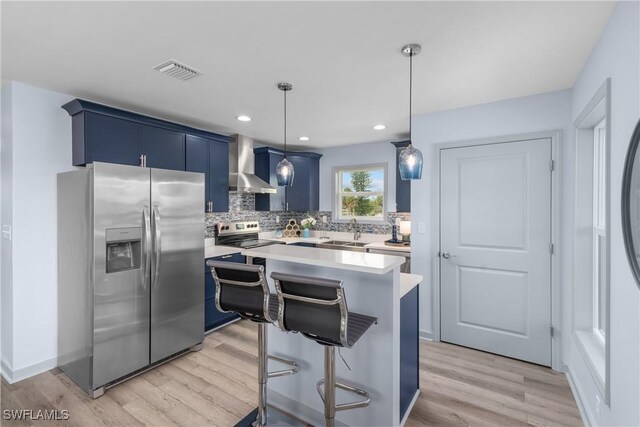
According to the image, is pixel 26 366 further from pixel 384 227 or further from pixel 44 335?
pixel 384 227

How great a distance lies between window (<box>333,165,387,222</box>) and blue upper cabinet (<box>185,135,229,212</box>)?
1.93 metres

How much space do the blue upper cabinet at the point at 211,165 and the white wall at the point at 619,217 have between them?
3613mm

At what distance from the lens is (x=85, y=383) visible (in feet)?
7.90

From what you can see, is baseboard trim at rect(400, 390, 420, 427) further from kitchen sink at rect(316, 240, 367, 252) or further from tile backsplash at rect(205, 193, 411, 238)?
tile backsplash at rect(205, 193, 411, 238)

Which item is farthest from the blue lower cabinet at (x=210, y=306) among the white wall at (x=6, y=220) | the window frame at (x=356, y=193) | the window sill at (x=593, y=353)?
the window sill at (x=593, y=353)

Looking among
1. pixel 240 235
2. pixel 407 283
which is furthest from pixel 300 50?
pixel 240 235

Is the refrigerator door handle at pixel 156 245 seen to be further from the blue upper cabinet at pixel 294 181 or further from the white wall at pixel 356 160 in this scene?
the white wall at pixel 356 160

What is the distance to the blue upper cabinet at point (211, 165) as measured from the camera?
361cm

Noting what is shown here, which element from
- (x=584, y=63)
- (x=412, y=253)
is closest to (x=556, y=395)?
(x=412, y=253)

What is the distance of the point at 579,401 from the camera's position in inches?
86.9

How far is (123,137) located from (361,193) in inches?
132

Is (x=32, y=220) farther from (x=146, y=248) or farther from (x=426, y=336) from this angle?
(x=426, y=336)

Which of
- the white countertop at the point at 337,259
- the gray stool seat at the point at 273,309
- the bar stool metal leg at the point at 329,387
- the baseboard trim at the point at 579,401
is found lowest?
the baseboard trim at the point at 579,401

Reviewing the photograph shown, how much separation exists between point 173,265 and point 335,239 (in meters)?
2.79
